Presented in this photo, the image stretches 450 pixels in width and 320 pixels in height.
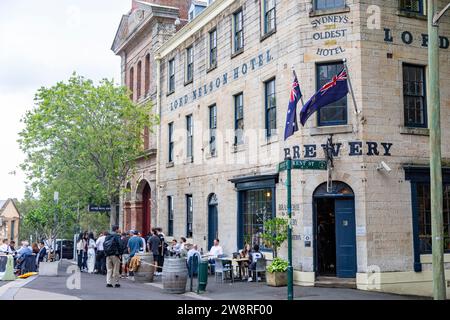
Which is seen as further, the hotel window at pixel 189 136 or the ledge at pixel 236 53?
the hotel window at pixel 189 136

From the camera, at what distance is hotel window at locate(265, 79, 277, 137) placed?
1947 cm

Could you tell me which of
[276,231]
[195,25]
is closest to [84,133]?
[195,25]

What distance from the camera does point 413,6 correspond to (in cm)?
1820

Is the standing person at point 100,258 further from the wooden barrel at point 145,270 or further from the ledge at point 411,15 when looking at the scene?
the ledge at point 411,15

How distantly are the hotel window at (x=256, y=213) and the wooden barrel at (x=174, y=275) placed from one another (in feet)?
14.9

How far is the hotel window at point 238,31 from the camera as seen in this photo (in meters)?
21.9

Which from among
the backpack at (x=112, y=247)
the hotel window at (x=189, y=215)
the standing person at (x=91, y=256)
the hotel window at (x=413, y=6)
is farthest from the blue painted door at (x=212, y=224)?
the hotel window at (x=413, y=6)

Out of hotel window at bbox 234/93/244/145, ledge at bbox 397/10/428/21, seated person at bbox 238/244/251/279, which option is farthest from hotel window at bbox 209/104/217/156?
ledge at bbox 397/10/428/21

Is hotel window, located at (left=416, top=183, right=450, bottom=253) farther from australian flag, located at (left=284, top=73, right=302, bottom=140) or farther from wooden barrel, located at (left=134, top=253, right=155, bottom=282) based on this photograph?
wooden barrel, located at (left=134, top=253, right=155, bottom=282)

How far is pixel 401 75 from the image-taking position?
57.7 ft

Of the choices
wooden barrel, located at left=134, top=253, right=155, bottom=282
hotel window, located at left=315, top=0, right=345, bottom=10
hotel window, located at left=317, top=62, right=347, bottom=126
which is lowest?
wooden barrel, located at left=134, top=253, right=155, bottom=282

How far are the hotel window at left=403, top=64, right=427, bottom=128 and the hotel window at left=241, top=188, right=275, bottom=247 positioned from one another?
529 cm

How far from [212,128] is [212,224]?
4.18m
